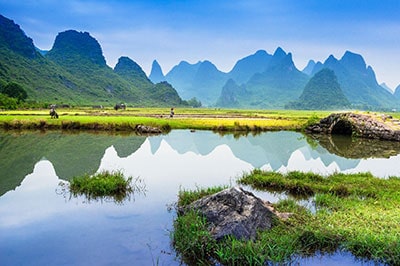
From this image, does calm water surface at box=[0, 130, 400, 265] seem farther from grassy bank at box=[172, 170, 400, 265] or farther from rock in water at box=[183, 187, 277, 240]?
rock in water at box=[183, 187, 277, 240]

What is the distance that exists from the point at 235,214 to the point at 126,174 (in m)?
7.81

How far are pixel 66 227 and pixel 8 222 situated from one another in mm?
1563

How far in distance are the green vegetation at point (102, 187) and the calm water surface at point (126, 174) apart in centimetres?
40

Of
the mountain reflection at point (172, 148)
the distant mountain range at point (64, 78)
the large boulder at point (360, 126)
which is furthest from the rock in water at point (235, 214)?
the distant mountain range at point (64, 78)

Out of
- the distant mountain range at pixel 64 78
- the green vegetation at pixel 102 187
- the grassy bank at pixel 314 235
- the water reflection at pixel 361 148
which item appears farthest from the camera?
the distant mountain range at pixel 64 78

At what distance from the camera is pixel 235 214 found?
23.5 ft

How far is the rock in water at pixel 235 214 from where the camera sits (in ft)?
22.6

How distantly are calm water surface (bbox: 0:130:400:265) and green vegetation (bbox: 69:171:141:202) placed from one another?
402mm

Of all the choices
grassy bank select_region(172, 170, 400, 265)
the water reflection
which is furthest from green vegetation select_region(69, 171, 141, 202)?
the water reflection

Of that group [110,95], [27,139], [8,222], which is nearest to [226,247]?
[8,222]

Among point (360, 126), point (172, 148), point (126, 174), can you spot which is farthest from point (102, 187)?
point (360, 126)

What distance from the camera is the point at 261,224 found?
739 centimetres

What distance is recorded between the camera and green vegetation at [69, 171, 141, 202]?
10.7 meters

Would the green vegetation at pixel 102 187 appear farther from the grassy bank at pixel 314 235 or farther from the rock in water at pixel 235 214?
the rock in water at pixel 235 214
